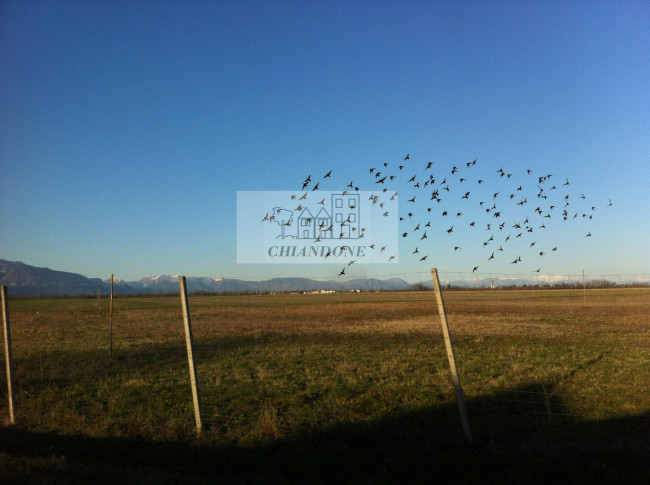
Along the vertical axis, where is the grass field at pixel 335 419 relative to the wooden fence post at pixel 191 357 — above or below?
below

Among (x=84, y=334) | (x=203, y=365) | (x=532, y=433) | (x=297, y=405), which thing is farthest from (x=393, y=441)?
(x=84, y=334)

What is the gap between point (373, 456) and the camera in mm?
5809

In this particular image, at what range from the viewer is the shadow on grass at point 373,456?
5.27m

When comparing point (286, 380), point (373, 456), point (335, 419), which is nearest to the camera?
point (373, 456)

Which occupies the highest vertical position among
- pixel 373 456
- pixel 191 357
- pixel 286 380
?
pixel 191 357

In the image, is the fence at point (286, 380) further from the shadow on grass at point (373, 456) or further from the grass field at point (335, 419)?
the shadow on grass at point (373, 456)

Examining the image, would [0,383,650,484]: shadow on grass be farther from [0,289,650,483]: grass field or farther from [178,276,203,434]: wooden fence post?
[178,276,203,434]: wooden fence post

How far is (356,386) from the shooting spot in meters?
10.0

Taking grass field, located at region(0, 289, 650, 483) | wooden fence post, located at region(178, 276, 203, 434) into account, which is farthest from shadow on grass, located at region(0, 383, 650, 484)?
wooden fence post, located at region(178, 276, 203, 434)

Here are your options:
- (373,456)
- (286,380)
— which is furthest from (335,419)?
(286,380)

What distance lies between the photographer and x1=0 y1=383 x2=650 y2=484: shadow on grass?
527 centimetres

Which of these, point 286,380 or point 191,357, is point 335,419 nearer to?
point 191,357

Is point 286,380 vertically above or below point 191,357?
below

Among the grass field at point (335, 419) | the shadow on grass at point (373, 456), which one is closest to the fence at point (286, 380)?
the grass field at point (335, 419)
